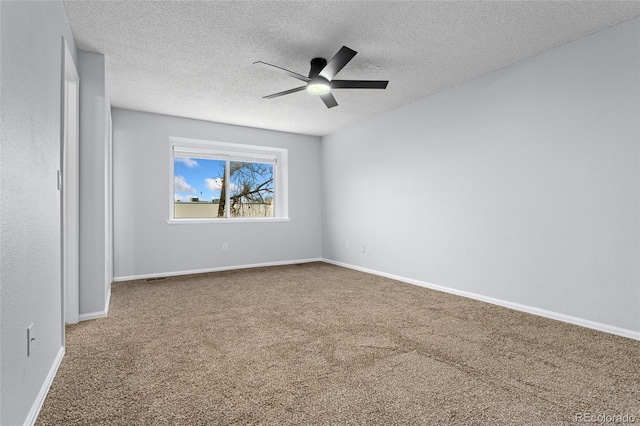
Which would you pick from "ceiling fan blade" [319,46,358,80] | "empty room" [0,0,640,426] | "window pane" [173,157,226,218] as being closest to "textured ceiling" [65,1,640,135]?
"empty room" [0,0,640,426]

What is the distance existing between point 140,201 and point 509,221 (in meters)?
4.53

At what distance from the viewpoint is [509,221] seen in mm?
3094

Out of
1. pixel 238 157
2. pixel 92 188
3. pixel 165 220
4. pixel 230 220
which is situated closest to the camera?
pixel 92 188

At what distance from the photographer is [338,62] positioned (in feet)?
8.41

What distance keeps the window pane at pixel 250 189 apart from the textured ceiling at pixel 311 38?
6.04ft

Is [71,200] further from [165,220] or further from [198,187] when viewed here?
[198,187]

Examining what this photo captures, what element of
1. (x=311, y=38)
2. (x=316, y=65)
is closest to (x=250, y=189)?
(x=316, y=65)

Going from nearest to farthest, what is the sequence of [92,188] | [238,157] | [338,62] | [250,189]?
[338,62], [92,188], [238,157], [250,189]

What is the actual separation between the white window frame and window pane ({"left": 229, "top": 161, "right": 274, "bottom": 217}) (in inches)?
3.8

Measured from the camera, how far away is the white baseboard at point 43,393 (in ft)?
4.41

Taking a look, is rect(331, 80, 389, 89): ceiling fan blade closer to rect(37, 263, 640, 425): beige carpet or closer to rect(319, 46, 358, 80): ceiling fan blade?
rect(319, 46, 358, 80): ceiling fan blade

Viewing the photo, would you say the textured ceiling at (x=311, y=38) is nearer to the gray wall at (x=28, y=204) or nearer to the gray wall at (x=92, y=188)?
the gray wall at (x=92, y=188)

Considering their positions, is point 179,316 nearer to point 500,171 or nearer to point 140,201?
point 140,201

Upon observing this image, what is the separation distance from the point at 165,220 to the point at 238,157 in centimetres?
158
